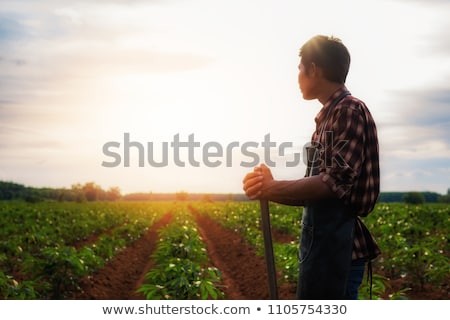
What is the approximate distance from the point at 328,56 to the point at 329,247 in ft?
3.02

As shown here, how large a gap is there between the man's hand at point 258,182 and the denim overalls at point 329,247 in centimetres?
25

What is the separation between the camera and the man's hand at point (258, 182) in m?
2.47

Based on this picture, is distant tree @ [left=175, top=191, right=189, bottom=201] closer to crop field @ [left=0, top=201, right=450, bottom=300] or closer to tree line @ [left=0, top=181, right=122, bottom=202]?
tree line @ [left=0, top=181, right=122, bottom=202]

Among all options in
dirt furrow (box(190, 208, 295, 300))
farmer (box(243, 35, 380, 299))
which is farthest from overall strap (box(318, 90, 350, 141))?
dirt furrow (box(190, 208, 295, 300))

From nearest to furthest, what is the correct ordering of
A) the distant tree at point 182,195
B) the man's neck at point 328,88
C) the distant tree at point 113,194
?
the man's neck at point 328,88
the distant tree at point 113,194
the distant tree at point 182,195

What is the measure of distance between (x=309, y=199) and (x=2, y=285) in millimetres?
4214

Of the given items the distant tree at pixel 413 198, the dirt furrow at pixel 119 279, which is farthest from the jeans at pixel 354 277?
the distant tree at pixel 413 198

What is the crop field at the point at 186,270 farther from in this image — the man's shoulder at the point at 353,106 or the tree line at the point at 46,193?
the tree line at the point at 46,193

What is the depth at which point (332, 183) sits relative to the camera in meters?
2.34

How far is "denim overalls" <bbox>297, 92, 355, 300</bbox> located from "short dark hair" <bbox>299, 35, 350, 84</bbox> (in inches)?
4.8

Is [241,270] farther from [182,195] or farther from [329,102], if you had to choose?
[182,195]

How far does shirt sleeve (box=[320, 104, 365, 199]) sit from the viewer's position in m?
2.34

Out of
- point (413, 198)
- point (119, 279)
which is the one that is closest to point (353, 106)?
point (119, 279)
